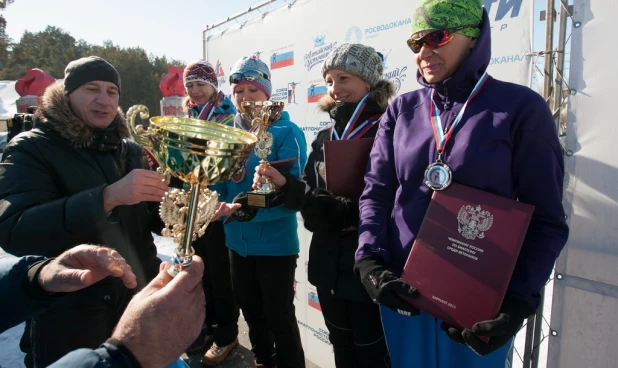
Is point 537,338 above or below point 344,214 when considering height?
below

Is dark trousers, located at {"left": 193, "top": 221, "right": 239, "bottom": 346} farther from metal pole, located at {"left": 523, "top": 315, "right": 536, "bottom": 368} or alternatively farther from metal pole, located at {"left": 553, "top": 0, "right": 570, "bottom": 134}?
metal pole, located at {"left": 553, "top": 0, "right": 570, "bottom": 134}

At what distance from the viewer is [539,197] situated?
47.5 inches

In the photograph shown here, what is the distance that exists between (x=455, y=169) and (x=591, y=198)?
3.07ft

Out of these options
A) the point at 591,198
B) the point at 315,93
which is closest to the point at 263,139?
the point at 315,93

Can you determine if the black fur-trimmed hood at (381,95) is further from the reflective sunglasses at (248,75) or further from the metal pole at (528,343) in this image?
the metal pole at (528,343)

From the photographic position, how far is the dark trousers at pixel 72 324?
1.57 m

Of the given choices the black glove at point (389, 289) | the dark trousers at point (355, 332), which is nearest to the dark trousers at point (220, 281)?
the dark trousers at point (355, 332)

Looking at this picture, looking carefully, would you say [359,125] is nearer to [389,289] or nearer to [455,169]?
[455,169]

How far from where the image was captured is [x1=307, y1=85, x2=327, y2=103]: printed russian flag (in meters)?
3.18

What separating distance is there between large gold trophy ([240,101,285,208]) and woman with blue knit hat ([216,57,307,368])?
0.25 metres

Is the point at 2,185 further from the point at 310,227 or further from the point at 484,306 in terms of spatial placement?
the point at 484,306

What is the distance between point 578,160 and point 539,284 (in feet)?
2.92

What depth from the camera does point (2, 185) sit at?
1.49m

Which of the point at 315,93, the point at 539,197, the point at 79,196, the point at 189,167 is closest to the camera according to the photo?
the point at 189,167
